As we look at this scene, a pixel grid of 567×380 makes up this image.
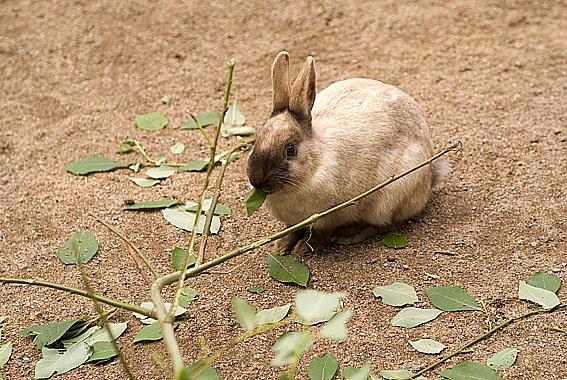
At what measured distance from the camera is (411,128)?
4617mm

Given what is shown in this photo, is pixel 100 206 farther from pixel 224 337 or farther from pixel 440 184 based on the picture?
pixel 440 184

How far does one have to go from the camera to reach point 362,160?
14.6 feet

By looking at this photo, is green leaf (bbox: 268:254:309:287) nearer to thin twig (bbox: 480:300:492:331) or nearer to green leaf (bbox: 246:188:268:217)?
green leaf (bbox: 246:188:268:217)

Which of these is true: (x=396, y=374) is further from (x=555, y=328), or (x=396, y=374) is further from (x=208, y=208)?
(x=208, y=208)

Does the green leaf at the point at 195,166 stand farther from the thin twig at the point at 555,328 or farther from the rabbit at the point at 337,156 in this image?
the thin twig at the point at 555,328

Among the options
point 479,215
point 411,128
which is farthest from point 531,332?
point 411,128

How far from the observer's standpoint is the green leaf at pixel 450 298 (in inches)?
156

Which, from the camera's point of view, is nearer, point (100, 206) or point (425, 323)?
point (425, 323)

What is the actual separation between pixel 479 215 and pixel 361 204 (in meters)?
0.65

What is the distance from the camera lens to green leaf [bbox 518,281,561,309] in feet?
12.9

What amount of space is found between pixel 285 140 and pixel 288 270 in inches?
24.2

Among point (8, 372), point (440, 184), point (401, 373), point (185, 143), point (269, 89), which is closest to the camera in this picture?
point (401, 373)

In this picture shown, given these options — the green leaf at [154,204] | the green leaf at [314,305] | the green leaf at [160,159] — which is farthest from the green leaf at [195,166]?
the green leaf at [314,305]

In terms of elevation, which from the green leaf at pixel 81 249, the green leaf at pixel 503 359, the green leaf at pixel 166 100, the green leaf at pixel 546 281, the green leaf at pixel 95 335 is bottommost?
the green leaf at pixel 503 359
